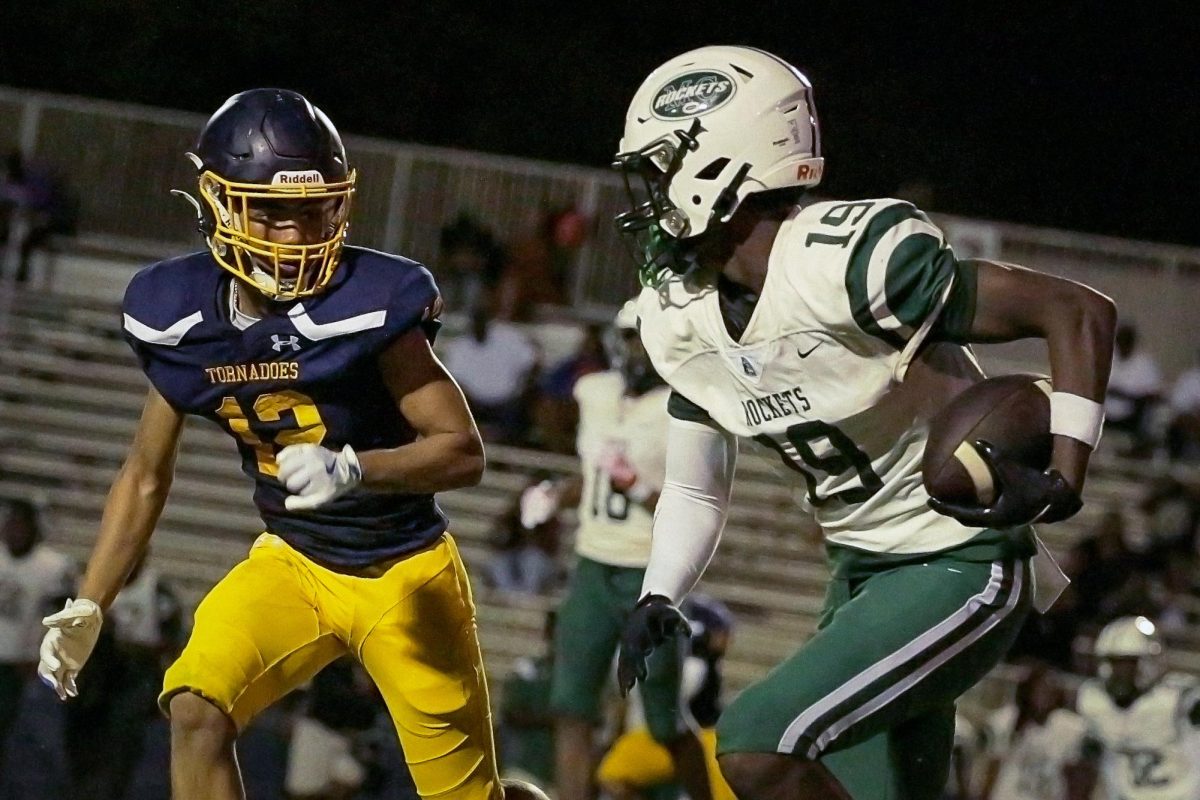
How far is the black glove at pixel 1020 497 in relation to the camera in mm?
3273

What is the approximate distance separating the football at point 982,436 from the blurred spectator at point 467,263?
23.0 ft

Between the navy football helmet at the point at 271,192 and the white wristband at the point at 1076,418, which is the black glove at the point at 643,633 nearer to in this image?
the white wristband at the point at 1076,418

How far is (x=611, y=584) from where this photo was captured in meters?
6.40

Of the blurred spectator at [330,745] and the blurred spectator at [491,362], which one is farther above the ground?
the blurred spectator at [491,362]

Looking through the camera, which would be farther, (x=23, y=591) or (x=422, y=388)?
(x=23, y=591)

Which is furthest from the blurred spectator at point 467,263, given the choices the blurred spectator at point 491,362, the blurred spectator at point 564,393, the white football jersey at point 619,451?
the white football jersey at point 619,451

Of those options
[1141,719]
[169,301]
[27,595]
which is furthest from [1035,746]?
[169,301]

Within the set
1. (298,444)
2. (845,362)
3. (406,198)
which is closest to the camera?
(845,362)

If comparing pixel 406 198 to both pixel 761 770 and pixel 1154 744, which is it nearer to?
pixel 1154 744

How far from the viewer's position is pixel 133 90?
11914 mm

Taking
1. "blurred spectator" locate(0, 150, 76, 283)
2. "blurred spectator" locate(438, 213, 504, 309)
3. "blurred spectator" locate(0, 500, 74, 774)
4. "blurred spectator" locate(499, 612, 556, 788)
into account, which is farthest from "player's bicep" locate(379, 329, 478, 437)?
"blurred spectator" locate(0, 150, 76, 283)

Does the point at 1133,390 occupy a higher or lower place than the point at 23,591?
higher

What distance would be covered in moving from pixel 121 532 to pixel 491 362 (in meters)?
5.91

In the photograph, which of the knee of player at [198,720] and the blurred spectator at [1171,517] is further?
the blurred spectator at [1171,517]
